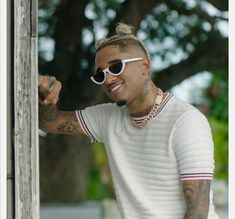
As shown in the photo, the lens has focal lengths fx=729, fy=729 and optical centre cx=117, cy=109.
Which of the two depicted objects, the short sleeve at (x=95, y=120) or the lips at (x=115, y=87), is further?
the short sleeve at (x=95, y=120)

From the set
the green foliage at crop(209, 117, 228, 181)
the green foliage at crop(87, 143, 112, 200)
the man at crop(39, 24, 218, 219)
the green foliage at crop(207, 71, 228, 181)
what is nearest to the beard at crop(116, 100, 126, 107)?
the man at crop(39, 24, 218, 219)

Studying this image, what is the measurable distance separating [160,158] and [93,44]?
18.0 feet

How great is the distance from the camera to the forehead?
2.61 meters

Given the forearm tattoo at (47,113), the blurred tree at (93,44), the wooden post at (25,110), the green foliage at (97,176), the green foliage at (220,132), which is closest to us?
the wooden post at (25,110)

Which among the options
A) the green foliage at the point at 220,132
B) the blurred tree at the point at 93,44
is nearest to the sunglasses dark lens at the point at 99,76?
the blurred tree at the point at 93,44

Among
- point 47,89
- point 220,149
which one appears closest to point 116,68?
point 47,89

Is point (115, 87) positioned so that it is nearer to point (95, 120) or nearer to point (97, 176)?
point (95, 120)

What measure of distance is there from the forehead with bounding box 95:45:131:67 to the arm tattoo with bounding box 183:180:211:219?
518mm

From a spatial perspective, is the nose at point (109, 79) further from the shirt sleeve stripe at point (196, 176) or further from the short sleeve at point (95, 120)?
the shirt sleeve stripe at point (196, 176)

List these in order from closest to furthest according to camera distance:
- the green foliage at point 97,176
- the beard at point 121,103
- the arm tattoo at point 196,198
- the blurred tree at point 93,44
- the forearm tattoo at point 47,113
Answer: the arm tattoo at point 196,198 → the beard at point 121,103 → the forearm tattoo at point 47,113 → the blurred tree at point 93,44 → the green foliage at point 97,176

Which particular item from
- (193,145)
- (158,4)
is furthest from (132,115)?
(158,4)

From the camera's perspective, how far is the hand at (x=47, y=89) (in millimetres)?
2569

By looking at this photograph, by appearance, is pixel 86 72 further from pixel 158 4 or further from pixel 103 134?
pixel 103 134

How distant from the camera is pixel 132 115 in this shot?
2.64m
